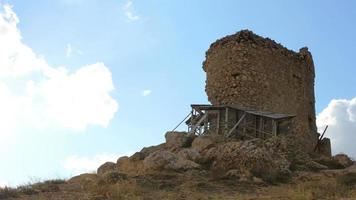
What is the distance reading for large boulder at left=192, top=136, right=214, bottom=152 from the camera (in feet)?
60.3

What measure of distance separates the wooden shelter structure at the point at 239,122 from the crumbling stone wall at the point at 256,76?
0.56m

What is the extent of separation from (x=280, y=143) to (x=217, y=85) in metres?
5.60

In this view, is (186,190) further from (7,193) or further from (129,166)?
(7,193)

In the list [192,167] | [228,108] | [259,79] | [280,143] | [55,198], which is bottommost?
[55,198]

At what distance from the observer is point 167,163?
1603 centimetres

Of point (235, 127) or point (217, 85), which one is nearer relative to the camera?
point (235, 127)

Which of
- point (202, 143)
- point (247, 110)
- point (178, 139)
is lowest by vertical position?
point (202, 143)

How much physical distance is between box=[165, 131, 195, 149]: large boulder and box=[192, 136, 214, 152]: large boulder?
553 mm

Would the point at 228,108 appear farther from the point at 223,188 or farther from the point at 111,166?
the point at 223,188

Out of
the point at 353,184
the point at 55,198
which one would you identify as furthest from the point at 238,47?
the point at 55,198

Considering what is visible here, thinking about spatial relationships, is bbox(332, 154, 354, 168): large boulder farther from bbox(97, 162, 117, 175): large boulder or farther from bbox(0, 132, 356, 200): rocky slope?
bbox(97, 162, 117, 175): large boulder

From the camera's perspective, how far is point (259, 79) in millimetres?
23266

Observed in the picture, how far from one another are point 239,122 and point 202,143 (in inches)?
139

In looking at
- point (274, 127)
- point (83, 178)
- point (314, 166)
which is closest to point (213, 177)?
point (83, 178)
